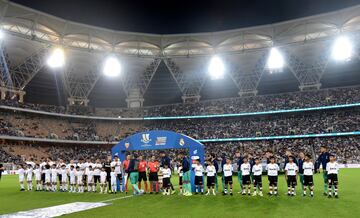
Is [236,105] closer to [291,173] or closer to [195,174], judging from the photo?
[195,174]

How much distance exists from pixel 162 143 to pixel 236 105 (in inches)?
1884

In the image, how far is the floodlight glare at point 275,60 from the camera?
212 feet

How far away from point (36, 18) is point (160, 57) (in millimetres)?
24483

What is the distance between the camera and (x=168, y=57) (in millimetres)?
68062

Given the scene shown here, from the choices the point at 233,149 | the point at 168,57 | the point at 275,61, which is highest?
the point at 168,57

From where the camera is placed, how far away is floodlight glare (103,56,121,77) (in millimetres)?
66438

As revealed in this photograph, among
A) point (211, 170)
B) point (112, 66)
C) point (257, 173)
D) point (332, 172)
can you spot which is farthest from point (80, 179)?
point (112, 66)

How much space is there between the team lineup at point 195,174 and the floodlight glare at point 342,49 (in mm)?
46293

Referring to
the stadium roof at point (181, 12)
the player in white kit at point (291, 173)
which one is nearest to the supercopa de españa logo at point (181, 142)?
the player in white kit at point (291, 173)

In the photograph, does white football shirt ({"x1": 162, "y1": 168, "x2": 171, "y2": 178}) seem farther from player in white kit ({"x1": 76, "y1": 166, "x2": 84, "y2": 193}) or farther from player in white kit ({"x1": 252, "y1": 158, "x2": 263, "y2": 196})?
player in white kit ({"x1": 76, "y1": 166, "x2": 84, "y2": 193})

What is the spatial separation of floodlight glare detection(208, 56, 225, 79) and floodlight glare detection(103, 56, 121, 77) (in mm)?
18746

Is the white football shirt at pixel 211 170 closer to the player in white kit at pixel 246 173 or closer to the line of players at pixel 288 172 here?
the line of players at pixel 288 172

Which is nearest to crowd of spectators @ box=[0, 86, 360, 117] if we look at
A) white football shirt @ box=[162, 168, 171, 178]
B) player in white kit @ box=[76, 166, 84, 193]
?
player in white kit @ box=[76, 166, 84, 193]

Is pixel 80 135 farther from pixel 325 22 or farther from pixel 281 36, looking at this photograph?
pixel 325 22
